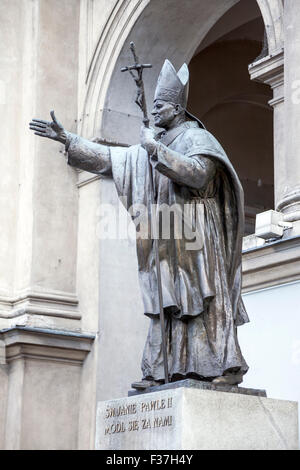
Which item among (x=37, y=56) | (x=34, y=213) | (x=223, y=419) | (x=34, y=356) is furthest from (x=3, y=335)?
(x=223, y=419)

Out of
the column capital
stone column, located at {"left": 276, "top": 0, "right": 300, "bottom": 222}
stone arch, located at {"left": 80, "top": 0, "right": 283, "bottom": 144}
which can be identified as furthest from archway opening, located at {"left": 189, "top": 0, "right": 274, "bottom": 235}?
stone column, located at {"left": 276, "top": 0, "right": 300, "bottom": 222}

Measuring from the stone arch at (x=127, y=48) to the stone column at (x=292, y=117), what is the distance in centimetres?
266

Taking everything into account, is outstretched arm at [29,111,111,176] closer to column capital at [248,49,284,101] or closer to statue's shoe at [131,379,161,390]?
statue's shoe at [131,379,161,390]

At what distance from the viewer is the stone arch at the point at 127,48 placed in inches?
491

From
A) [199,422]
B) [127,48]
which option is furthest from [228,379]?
[127,48]

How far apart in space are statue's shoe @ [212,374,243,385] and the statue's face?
164cm

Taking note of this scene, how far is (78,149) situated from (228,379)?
1.73 meters

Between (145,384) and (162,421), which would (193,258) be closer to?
(145,384)

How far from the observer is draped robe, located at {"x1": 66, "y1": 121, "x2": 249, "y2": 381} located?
6.34 m

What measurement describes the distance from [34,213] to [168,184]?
6137 millimetres

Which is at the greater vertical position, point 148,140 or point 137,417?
point 148,140

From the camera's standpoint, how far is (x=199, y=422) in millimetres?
5906

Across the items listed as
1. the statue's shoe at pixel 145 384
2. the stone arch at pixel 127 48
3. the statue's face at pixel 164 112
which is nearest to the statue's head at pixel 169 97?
the statue's face at pixel 164 112

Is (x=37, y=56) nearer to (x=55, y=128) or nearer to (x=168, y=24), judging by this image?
(x=168, y=24)
